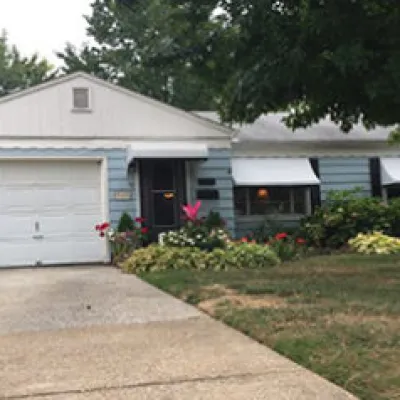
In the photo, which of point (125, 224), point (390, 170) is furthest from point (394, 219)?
point (125, 224)

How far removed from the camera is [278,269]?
10.0 m

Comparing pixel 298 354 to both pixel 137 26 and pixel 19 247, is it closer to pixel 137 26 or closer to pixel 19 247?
pixel 19 247

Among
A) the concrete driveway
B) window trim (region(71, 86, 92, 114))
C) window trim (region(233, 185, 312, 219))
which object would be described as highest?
window trim (region(71, 86, 92, 114))

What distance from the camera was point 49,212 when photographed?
43.0ft

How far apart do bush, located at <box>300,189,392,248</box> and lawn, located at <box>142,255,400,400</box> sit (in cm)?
327

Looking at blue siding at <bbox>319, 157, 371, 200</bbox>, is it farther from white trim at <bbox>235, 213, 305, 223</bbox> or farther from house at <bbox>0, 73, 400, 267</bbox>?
house at <bbox>0, 73, 400, 267</bbox>

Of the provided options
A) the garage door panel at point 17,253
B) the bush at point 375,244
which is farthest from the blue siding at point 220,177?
the garage door panel at point 17,253

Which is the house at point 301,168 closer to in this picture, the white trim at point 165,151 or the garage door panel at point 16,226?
the white trim at point 165,151

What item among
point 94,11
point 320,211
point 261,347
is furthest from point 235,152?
point 94,11

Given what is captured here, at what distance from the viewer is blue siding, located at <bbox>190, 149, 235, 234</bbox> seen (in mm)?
13633

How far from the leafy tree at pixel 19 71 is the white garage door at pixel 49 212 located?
2453 centimetres

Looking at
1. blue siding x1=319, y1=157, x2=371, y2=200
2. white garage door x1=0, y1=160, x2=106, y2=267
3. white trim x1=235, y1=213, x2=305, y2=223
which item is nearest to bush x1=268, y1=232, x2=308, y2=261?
white trim x1=235, y1=213, x2=305, y2=223

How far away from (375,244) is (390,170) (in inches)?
132

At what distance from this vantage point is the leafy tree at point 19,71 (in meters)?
36.8
